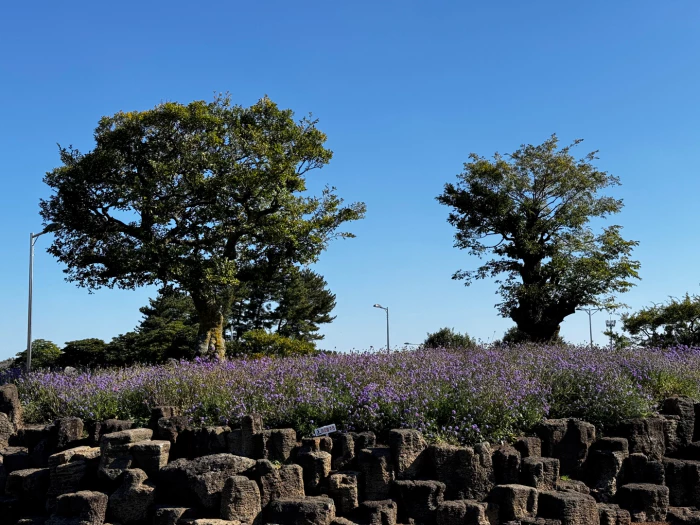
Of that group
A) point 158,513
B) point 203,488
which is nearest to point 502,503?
point 203,488

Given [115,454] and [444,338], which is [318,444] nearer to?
[115,454]

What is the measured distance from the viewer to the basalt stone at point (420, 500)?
6891 mm

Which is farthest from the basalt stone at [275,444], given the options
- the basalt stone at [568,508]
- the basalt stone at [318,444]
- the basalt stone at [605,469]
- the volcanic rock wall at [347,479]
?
the basalt stone at [605,469]

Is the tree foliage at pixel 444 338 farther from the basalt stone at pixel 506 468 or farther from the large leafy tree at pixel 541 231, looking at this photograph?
the basalt stone at pixel 506 468

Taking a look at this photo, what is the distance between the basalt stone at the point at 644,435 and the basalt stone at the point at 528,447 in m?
1.48

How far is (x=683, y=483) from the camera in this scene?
8250 millimetres

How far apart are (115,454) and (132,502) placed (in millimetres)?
750

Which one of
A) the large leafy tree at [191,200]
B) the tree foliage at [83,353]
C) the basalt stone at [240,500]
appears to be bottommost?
the basalt stone at [240,500]

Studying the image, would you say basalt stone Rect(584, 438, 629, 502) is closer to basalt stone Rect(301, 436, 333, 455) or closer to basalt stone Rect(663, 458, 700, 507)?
basalt stone Rect(663, 458, 700, 507)

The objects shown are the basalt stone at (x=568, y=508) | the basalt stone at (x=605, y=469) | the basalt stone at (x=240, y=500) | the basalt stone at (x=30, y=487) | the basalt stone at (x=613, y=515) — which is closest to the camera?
the basalt stone at (x=240, y=500)

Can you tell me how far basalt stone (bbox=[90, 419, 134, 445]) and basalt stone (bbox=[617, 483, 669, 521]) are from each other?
5.94 meters

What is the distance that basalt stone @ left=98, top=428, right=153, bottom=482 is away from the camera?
295 inches

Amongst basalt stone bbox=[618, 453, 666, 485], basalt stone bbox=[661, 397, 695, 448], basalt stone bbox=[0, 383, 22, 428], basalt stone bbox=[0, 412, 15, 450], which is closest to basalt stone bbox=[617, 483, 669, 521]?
basalt stone bbox=[618, 453, 666, 485]

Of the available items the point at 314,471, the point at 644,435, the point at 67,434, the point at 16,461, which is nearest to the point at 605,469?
the point at 644,435
